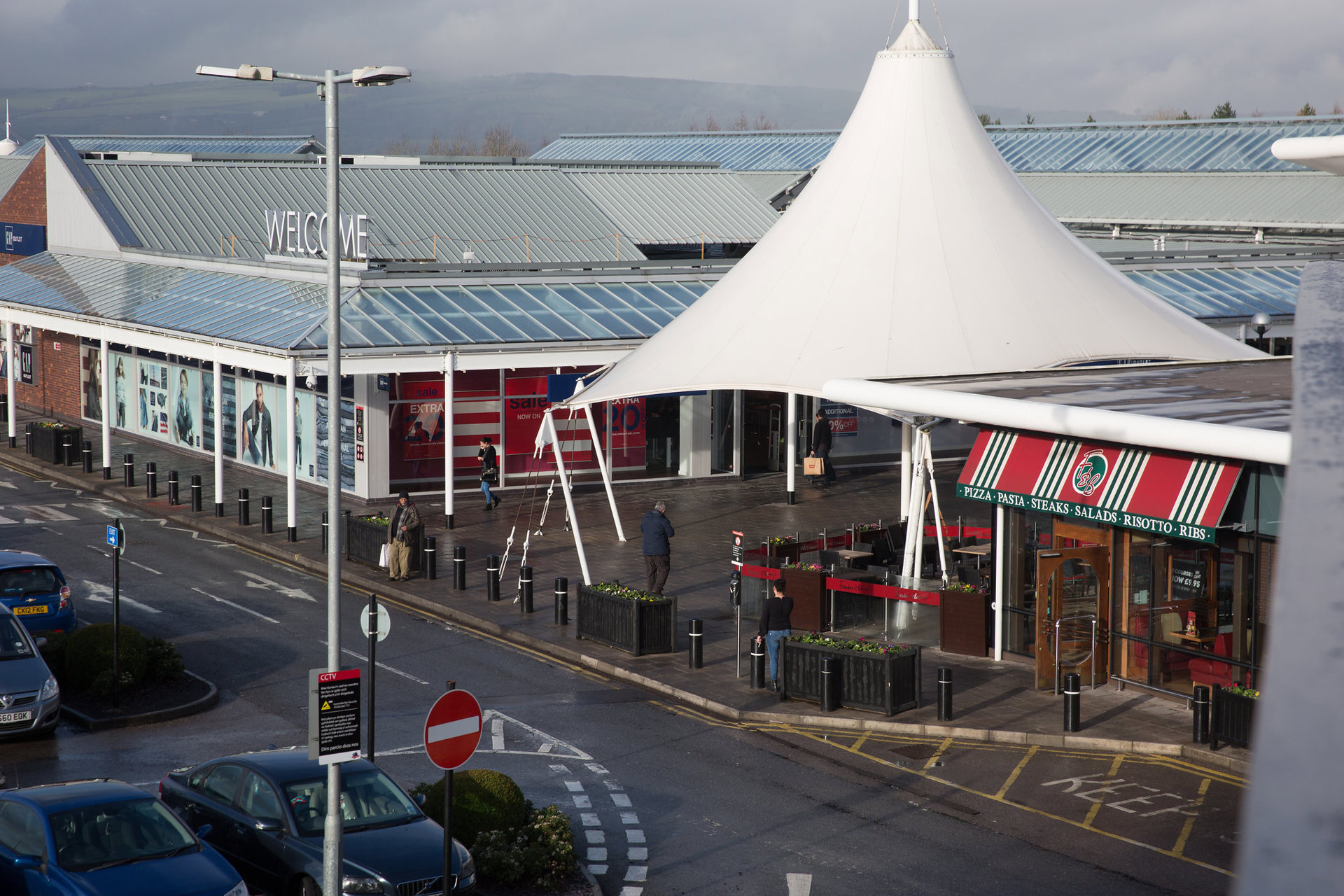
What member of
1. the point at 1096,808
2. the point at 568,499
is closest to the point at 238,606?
the point at 568,499

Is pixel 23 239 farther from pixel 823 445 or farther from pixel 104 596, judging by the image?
pixel 104 596

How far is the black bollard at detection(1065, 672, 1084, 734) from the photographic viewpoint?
→ 1712 cm

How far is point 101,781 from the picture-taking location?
41.0 ft

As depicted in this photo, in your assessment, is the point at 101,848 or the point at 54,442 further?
the point at 54,442

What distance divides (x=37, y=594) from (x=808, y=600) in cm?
1124

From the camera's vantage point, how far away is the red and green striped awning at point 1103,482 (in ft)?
57.4

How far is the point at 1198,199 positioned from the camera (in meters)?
54.2

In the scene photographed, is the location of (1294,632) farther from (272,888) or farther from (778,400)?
(778,400)

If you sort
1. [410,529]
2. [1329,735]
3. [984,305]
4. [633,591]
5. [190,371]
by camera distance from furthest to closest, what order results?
[190,371] < [410,529] < [984,305] < [633,591] < [1329,735]

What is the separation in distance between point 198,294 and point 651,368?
715 inches

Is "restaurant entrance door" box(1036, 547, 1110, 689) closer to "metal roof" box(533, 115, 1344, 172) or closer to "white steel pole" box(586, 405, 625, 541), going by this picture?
"white steel pole" box(586, 405, 625, 541)

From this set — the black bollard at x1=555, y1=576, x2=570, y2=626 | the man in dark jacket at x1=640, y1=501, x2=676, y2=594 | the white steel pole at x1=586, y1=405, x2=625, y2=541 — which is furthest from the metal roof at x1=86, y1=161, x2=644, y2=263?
the black bollard at x1=555, y1=576, x2=570, y2=626

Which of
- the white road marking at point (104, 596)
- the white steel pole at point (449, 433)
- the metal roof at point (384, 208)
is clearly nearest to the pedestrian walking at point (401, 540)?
the white road marking at point (104, 596)

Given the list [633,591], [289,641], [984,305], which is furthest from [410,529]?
[984,305]
